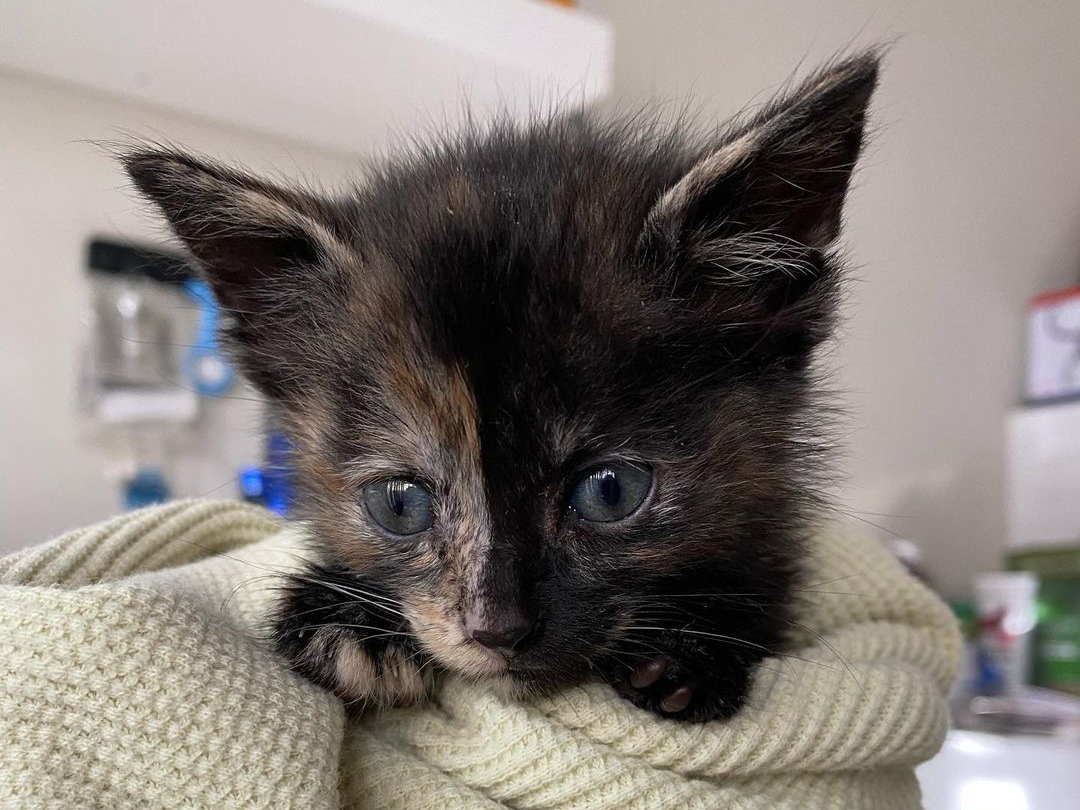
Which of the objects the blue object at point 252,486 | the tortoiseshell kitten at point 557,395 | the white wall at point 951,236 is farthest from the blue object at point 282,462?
the white wall at point 951,236

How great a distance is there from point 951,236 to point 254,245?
3.00 m

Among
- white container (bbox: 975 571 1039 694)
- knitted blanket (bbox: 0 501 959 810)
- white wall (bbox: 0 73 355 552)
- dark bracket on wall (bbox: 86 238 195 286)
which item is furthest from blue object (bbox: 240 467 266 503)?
white container (bbox: 975 571 1039 694)

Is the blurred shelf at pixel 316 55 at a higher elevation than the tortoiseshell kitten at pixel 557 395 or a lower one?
higher

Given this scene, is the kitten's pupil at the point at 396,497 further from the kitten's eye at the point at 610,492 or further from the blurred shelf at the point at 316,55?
the blurred shelf at the point at 316,55

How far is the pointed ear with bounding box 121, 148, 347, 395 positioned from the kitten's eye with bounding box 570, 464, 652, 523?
1.22ft

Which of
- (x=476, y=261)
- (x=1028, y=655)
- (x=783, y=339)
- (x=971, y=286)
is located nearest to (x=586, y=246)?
(x=476, y=261)

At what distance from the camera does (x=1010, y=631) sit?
280 cm

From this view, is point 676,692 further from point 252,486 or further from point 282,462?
point 252,486

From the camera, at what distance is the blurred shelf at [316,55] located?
151 cm

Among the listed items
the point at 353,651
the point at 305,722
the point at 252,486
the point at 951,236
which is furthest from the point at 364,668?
the point at 951,236

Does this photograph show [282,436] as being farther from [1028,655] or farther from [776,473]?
[1028,655]

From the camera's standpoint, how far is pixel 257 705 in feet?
2.29

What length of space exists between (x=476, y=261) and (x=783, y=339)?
0.35 meters

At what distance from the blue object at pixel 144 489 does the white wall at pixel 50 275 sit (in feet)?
0.14
